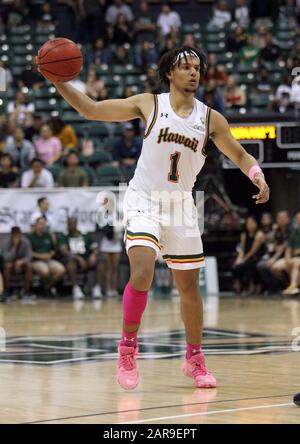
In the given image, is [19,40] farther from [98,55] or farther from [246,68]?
[246,68]

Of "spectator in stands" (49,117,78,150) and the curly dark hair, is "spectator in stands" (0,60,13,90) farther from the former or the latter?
the curly dark hair

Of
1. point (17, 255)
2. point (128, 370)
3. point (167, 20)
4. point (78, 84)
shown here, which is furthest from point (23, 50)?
point (128, 370)

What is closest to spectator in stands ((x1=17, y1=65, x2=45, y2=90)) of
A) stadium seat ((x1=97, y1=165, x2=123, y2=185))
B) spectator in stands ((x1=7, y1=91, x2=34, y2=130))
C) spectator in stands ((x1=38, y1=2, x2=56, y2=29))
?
spectator in stands ((x1=7, y1=91, x2=34, y2=130))

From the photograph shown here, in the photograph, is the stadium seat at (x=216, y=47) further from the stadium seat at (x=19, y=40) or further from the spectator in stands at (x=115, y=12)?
the stadium seat at (x=19, y=40)

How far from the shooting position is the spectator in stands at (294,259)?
1734 centimetres

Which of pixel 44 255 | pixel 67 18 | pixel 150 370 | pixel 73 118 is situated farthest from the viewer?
pixel 67 18

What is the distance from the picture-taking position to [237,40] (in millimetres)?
22609

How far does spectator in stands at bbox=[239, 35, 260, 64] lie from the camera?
22125 millimetres

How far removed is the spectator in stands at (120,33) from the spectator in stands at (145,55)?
77cm

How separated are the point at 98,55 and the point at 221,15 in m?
3.15

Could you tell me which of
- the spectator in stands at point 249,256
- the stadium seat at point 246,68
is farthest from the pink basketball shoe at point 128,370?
the stadium seat at point 246,68

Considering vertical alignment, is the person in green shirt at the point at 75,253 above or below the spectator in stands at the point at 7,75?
below
